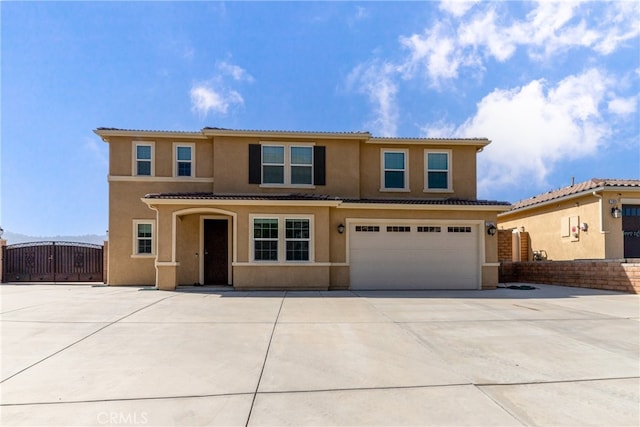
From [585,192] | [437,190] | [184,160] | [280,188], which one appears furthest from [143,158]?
[585,192]

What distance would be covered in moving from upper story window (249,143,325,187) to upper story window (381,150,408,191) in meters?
2.54

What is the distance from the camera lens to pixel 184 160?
1343cm

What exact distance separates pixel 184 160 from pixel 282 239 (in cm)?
524

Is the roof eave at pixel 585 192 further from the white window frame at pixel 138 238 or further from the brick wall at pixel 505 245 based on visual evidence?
the white window frame at pixel 138 238

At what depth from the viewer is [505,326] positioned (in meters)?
6.70

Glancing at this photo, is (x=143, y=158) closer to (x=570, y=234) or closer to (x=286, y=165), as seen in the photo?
(x=286, y=165)

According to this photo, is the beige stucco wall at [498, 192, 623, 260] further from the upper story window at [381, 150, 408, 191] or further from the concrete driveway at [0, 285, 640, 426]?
the upper story window at [381, 150, 408, 191]

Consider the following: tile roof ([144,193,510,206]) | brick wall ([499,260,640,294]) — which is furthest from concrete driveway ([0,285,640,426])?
brick wall ([499,260,640,294])

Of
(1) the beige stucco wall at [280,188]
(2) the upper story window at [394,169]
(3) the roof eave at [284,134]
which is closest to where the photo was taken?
(3) the roof eave at [284,134]

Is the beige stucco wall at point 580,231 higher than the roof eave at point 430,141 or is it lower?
lower

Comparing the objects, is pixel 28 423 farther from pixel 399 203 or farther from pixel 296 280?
pixel 399 203

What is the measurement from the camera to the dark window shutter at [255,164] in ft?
42.6

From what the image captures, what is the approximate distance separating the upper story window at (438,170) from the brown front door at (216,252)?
8.12m

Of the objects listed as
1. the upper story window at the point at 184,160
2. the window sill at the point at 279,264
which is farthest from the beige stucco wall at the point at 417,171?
the upper story window at the point at 184,160
